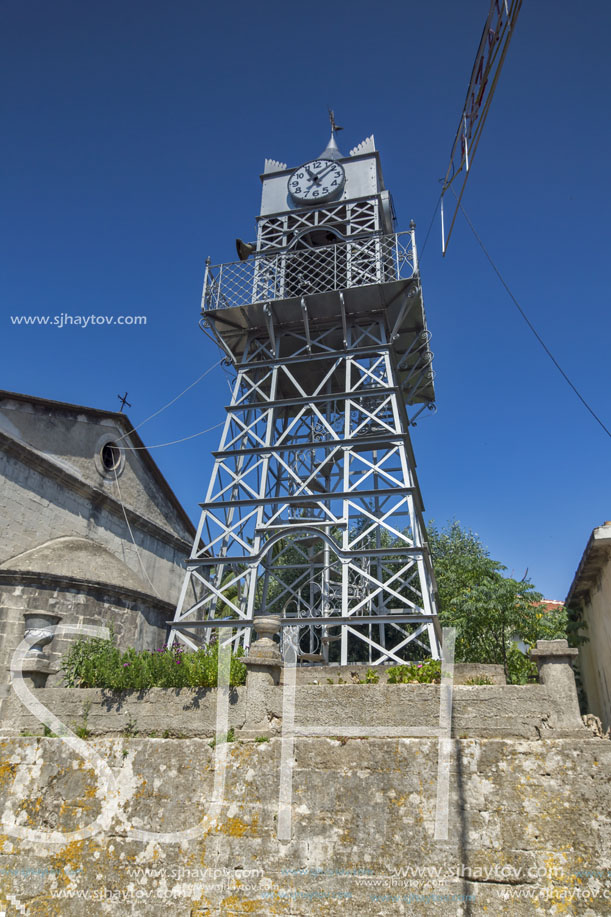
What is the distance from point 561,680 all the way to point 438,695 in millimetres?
1447

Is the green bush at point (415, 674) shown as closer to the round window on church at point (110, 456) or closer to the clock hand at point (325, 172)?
the round window on church at point (110, 456)

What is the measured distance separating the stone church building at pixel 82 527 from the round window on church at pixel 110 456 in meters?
0.03

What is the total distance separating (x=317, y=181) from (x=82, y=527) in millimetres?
13202

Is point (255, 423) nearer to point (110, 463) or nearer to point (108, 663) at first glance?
point (110, 463)

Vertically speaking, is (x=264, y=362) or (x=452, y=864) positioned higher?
(x=264, y=362)

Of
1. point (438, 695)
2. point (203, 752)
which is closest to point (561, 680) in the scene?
point (438, 695)

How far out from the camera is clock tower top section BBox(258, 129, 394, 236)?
58.2ft

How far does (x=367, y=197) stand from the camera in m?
17.4

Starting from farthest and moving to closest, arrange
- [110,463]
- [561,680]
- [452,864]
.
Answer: [110,463] → [561,680] → [452,864]

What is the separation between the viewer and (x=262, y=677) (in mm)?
7562

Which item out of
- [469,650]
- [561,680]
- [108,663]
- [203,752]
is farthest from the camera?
[469,650]

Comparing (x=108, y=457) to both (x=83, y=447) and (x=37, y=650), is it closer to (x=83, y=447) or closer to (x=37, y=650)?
(x=83, y=447)

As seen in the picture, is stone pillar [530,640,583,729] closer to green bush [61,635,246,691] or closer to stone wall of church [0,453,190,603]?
green bush [61,635,246,691]

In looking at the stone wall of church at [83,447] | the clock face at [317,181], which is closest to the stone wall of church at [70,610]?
the stone wall of church at [83,447]
